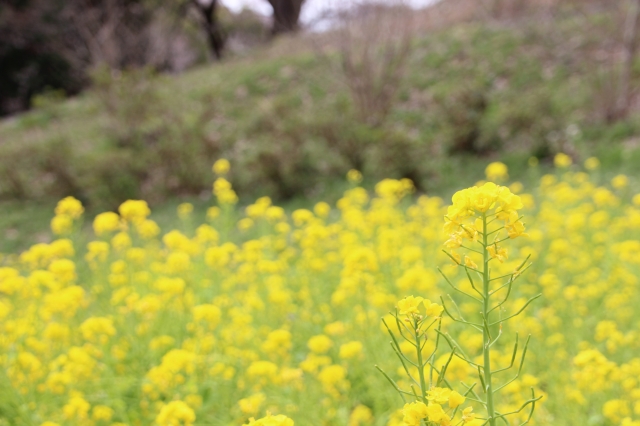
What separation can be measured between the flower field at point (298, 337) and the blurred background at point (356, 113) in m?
3.85

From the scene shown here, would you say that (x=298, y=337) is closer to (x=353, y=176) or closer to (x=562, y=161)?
(x=353, y=176)

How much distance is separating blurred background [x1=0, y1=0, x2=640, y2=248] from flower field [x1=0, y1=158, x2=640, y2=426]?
385 centimetres

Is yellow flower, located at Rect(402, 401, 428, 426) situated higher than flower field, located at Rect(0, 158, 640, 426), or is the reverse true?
flower field, located at Rect(0, 158, 640, 426)

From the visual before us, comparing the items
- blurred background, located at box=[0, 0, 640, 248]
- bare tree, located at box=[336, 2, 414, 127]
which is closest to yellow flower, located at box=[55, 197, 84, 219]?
blurred background, located at box=[0, 0, 640, 248]

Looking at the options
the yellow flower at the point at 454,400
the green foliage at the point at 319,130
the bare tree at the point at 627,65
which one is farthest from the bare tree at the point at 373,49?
the yellow flower at the point at 454,400

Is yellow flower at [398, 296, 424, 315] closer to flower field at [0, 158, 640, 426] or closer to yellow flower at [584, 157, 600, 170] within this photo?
flower field at [0, 158, 640, 426]

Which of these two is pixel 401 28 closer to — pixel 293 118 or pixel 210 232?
pixel 293 118

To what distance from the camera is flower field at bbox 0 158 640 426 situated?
6.92 ft

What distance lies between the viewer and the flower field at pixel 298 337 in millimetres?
2109

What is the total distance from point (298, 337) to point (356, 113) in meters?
6.48

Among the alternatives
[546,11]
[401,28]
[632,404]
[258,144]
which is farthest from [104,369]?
[546,11]

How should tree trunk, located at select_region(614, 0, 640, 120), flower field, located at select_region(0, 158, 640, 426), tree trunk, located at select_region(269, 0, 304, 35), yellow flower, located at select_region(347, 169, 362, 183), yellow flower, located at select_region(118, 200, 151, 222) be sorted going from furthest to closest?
tree trunk, located at select_region(269, 0, 304, 35) → tree trunk, located at select_region(614, 0, 640, 120) → yellow flower, located at select_region(347, 169, 362, 183) → yellow flower, located at select_region(118, 200, 151, 222) → flower field, located at select_region(0, 158, 640, 426)

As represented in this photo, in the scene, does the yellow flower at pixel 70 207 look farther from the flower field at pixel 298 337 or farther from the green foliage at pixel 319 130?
the green foliage at pixel 319 130

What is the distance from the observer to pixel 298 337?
322 centimetres
